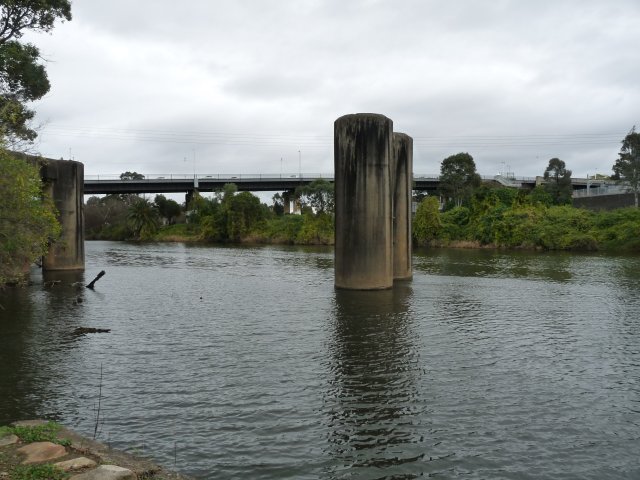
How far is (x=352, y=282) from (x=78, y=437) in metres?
17.4

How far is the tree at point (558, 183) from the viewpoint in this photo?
78062 millimetres

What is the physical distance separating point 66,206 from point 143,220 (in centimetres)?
7596

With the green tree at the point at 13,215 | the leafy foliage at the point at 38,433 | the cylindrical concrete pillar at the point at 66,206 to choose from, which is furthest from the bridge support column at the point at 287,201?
the leafy foliage at the point at 38,433

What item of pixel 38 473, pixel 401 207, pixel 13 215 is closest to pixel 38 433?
pixel 38 473

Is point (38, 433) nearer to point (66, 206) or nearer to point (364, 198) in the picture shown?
point (364, 198)

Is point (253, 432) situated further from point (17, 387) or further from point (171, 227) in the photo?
point (171, 227)

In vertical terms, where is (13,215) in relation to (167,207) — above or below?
below

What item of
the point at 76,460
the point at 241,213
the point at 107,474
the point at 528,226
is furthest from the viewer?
the point at 241,213

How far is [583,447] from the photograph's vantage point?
770cm

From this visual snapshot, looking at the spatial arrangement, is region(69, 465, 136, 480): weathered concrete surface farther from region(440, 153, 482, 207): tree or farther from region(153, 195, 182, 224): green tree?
region(153, 195, 182, 224): green tree

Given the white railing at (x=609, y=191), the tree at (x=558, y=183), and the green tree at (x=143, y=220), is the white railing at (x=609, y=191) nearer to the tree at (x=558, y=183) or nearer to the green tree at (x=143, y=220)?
the tree at (x=558, y=183)

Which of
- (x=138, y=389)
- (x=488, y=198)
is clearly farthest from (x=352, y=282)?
(x=488, y=198)

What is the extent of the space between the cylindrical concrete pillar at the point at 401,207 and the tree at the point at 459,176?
65.5m

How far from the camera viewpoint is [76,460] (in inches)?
237
